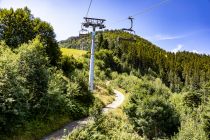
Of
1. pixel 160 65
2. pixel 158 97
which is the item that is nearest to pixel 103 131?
pixel 158 97

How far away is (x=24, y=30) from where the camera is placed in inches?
2416

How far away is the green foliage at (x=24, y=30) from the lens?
5969 centimetres

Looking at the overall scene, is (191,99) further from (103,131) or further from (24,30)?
(103,131)

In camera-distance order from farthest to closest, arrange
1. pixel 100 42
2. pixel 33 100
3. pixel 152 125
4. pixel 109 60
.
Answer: pixel 100 42 < pixel 109 60 < pixel 152 125 < pixel 33 100

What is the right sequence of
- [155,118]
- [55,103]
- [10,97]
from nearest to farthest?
[10,97] → [55,103] → [155,118]

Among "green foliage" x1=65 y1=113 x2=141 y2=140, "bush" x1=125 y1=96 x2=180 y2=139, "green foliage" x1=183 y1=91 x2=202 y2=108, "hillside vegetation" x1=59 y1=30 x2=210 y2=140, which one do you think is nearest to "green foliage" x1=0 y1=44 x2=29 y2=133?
"green foliage" x1=65 y1=113 x2=141 y2=140

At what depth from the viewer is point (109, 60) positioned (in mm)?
122250

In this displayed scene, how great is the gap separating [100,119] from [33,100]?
6.42 metres

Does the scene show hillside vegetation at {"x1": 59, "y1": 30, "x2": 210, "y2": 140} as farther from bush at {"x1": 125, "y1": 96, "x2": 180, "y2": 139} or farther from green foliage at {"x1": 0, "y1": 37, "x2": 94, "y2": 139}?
green foliage at {"x1": 0, "y1": 37, "x2": 94, "y2": 139}


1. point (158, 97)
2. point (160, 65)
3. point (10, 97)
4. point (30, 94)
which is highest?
point (160, 65)

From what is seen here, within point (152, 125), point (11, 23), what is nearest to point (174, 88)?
point (11, 23)

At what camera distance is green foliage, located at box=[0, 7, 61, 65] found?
59.7 m

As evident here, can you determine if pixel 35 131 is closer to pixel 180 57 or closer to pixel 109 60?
pixel 109 60

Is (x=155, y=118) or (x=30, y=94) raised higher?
(x=30, y=94)
